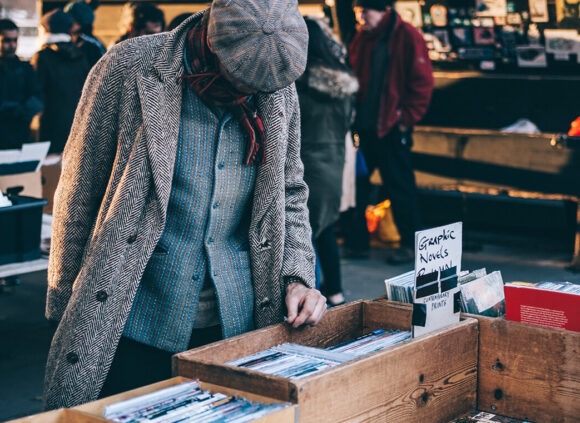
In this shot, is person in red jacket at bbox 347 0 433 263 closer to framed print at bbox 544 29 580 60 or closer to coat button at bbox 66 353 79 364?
framed print at bbox 544 29 580 60

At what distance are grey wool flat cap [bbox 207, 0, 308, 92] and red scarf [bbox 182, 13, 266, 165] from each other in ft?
0.33

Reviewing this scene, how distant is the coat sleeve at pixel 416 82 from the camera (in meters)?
7.87

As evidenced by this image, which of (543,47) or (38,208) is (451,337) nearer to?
(38,208)

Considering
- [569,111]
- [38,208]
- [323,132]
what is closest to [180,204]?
[38,208]

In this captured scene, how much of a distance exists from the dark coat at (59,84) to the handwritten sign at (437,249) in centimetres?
576

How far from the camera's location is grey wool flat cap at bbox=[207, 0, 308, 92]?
2.42 meters

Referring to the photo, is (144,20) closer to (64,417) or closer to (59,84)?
(59,84)

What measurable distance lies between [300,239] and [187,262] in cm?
39

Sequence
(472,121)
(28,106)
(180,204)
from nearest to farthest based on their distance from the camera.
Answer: (180,204) < (28,106) < (472,121)

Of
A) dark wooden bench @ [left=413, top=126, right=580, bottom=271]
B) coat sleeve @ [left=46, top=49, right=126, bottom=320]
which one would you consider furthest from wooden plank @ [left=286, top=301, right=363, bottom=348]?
dark wooden bench @ [left=413, top=126, right=580, bottom=271]

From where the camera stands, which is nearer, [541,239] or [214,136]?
[214,136]

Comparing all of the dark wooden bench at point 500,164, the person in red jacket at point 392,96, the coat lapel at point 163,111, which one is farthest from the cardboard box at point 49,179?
the coat lapel at point 163,111

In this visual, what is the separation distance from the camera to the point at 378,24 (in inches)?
312

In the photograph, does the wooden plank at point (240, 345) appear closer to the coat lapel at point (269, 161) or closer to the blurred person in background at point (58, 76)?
the coat lapel at point (269, 161)
